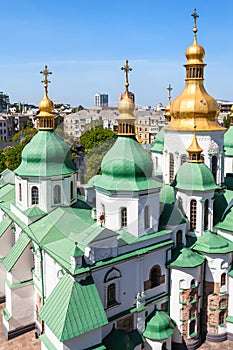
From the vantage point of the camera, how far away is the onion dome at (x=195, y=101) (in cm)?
1948

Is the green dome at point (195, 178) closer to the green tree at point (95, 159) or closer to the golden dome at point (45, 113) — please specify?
the green tree at point (95, 159)

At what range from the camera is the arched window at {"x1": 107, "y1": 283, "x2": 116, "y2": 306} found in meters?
15.5

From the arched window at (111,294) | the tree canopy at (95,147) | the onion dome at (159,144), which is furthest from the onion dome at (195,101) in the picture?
the arched window at (111,294)

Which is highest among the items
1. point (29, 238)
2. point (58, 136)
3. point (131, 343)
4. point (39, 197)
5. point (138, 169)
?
point (58, 136)

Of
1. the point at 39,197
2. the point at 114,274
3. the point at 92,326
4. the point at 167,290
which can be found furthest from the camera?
the point at 39,197

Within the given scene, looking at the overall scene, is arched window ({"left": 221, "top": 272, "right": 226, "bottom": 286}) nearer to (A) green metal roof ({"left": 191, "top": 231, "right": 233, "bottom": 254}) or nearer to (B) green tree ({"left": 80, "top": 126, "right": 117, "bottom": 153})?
(A) green metal roof ({"left": 191, "top": 231, "right": 233, "bottom": 254})

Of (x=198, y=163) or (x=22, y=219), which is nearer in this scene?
(x=198, y=163)

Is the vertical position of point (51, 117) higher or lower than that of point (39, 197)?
higher

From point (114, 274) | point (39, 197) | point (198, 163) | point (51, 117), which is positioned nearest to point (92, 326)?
point (114, 274)

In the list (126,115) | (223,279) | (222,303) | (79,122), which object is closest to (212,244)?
(223,279)

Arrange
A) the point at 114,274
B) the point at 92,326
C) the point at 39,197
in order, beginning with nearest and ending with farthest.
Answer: the point at 92,326
the point at 114,274
the point at 39,197

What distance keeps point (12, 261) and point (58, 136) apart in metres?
7.11

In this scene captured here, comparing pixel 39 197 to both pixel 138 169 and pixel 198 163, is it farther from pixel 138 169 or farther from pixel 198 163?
pixel 198 163

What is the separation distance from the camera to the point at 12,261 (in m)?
18.1
